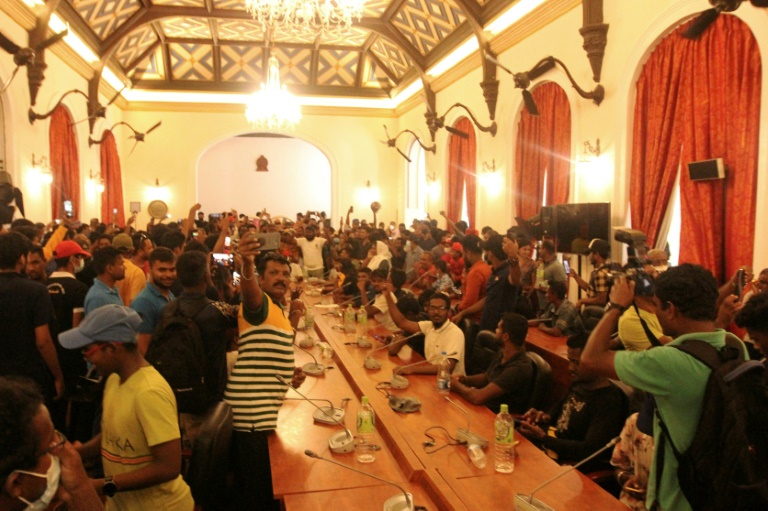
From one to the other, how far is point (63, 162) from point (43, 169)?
149 cm

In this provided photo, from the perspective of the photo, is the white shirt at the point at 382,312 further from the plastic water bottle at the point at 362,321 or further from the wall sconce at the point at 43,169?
the wall sconce at the point at 43,169

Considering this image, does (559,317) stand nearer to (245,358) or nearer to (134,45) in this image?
(245,358)

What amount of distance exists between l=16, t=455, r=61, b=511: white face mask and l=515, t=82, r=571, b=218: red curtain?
8.50 m

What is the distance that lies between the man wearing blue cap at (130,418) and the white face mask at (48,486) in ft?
2.45

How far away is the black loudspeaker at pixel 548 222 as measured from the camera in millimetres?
8781

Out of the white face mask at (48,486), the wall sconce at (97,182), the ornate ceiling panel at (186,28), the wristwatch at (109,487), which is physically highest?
the ornate ceiling panel at (186,28)

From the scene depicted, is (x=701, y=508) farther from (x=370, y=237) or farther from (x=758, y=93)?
(x=370, y=237)

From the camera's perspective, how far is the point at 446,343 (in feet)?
15.8

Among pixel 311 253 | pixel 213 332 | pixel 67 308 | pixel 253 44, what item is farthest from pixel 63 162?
pixel 213 332

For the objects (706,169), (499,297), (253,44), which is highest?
(253,44)

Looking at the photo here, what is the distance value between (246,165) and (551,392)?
19453 mm

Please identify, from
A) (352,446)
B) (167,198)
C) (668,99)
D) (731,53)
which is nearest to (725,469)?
(352,446)

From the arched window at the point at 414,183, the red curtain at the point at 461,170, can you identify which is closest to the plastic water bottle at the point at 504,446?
the red curtain at the point at 461,170

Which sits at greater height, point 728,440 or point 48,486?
point 48,486
